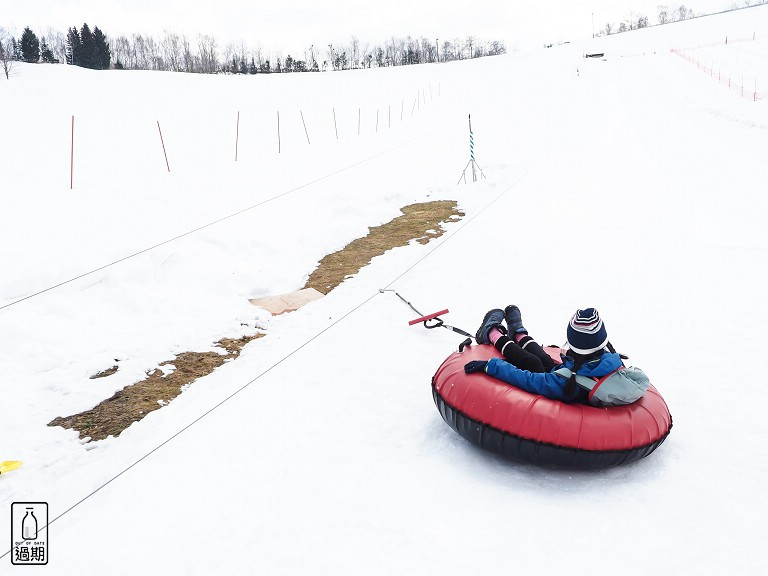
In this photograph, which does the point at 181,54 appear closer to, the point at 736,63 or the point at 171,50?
the point at 171,50

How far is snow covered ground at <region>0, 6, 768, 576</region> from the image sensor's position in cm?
365

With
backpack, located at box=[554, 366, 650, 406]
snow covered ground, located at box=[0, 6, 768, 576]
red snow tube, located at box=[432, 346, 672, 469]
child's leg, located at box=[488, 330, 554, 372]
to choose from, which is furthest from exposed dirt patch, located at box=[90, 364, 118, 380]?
backpack, located at box=[554, 366, 650, 406]

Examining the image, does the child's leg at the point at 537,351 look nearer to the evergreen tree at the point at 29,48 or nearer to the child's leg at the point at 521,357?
the child's leg at the point at 521,357

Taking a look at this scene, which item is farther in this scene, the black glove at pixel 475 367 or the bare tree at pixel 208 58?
the bare tree at pixel 208 58

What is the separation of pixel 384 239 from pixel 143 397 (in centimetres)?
597

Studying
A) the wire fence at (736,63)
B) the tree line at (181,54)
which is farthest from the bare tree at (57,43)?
the wire fence at (736,63)

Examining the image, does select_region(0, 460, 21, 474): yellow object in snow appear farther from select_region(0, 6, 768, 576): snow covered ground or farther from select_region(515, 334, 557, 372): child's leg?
select_region(515, 334, 557, 372): child's leg

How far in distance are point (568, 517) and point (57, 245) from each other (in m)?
8.57

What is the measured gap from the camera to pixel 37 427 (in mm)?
5113

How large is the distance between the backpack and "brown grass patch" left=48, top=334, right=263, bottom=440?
389 centimetres

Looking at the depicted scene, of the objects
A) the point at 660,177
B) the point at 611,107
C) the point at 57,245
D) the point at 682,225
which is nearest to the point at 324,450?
the point at 57,245

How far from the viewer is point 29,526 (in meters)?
3.91

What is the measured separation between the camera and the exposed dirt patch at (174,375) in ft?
17.2

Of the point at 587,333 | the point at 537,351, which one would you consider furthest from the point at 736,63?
the point at 587,333
